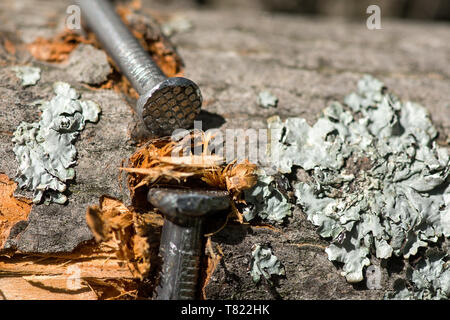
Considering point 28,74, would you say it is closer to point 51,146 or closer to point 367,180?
point 51,146

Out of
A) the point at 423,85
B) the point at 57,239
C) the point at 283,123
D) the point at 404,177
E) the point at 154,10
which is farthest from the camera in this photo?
the point at 154,10

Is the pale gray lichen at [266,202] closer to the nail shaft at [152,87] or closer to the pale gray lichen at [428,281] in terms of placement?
the nail shaft at [152,87]

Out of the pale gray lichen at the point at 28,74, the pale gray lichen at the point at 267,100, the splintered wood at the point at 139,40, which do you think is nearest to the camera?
the pale gray lichen at the point at 28,74

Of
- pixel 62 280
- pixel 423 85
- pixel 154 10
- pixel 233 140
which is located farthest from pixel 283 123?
pixel 154 10

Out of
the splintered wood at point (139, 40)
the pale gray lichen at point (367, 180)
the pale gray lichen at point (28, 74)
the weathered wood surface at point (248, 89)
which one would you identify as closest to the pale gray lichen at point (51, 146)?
the weathered wood surface at point (248, 89)

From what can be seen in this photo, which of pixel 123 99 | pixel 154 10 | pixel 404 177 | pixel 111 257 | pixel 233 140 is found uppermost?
pixel 154 10

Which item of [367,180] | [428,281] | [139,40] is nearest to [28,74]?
[139,40]

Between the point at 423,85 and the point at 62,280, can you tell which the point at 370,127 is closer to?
the point at 423,85
